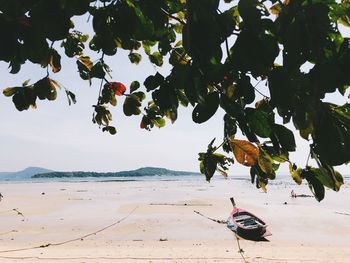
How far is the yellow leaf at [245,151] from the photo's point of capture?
114 cm

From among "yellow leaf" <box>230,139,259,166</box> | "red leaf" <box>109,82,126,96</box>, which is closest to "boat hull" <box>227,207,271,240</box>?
"red leaf" <box>109,82,126,96</box>

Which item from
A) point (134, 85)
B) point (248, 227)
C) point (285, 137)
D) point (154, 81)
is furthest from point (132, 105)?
point (248, 227)

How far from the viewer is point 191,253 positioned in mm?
12883

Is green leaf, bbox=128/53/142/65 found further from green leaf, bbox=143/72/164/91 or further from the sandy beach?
the sandy beach

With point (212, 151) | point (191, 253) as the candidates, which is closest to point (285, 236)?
point (191, 253)

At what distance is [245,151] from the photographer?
1.16 m

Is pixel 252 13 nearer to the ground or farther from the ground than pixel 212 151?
farther from the ground

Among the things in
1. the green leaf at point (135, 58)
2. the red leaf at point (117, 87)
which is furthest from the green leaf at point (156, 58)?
the red leaf at point (117, 87)

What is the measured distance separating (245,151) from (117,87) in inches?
48.5

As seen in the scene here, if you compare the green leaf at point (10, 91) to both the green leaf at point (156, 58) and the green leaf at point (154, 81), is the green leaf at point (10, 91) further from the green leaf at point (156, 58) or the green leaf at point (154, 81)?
the green leaf at point (156, 58)

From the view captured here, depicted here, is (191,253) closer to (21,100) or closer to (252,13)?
(21,100)

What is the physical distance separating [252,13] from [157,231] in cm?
1822

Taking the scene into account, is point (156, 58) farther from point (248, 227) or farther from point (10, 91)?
point (248, 227)

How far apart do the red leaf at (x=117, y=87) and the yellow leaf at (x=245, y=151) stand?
3.90ft
